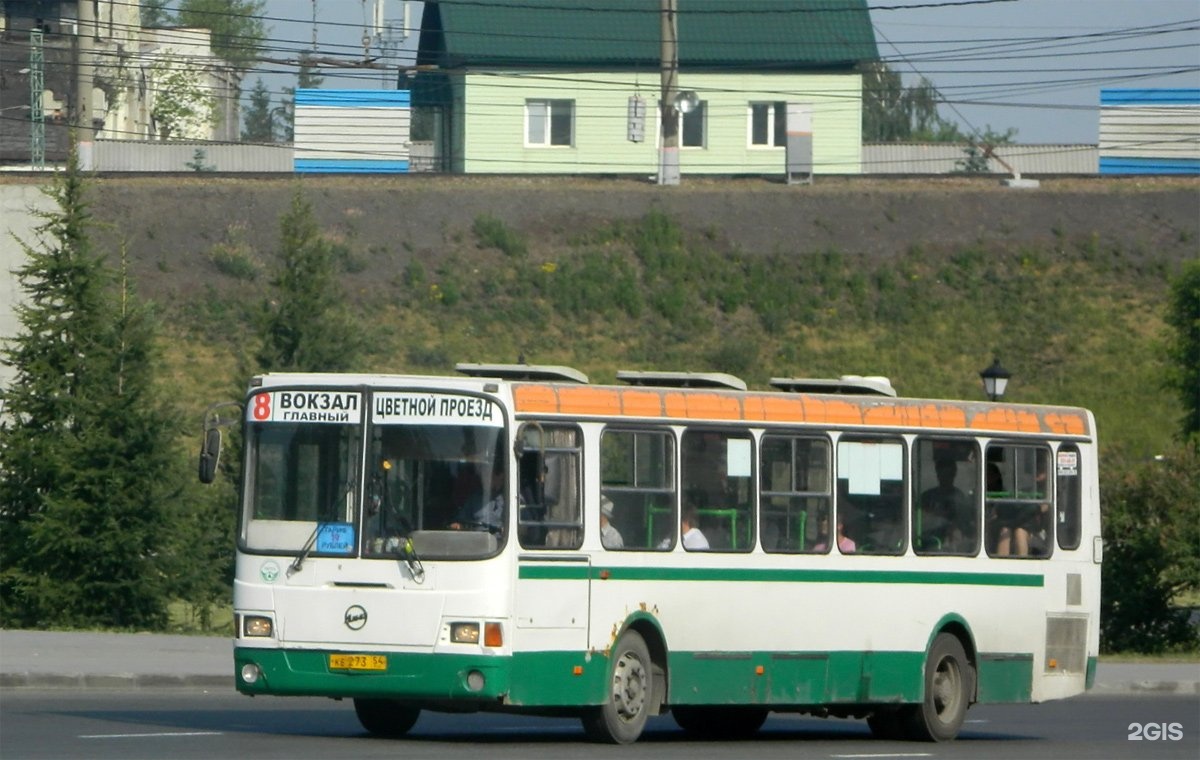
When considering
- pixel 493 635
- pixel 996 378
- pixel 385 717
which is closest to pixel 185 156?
pixel 996 378

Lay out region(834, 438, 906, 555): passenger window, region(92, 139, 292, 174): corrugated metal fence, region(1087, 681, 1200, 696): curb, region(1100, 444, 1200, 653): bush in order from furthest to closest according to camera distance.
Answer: region(92, 139, 292, 174): corrugated metal fence < region(1100, 444, 1200, 653): bush < region(1087, 681, 1200, 696): curb < region(834, 438, 906, 555): passenger window

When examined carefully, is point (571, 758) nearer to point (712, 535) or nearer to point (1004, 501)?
point (712, 535)

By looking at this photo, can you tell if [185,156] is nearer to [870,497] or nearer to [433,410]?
[870,497]

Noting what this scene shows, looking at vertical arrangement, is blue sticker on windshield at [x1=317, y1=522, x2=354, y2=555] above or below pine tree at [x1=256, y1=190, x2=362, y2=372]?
below

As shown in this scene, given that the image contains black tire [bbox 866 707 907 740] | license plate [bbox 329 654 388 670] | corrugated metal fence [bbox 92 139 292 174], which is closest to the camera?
license plate [bbox 329 654 388 670]

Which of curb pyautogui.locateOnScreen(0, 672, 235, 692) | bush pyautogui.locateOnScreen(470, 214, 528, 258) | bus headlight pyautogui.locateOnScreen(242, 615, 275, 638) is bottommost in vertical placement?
curb pyautogui.locateOnScreen(0, 672, 235, 692)

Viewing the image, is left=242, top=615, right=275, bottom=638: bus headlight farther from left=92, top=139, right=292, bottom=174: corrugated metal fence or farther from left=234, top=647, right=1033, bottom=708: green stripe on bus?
left=92, top=139, right=292, bottom=174: corrugated metal fence

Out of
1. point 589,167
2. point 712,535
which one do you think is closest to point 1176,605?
point 712,535

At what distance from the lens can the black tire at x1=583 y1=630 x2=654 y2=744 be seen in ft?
46.1

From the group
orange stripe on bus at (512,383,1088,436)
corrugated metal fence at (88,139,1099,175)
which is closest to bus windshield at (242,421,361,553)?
orange stripe on bus at (512,383,1088,436)

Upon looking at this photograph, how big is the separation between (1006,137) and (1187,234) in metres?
68.2

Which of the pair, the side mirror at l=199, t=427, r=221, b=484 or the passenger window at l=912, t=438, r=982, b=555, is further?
the passenger window at l=912, t=438, r=982, b=555

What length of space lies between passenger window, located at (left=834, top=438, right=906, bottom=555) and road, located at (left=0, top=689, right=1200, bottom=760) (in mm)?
1560

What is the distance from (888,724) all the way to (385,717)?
4.40 metres
